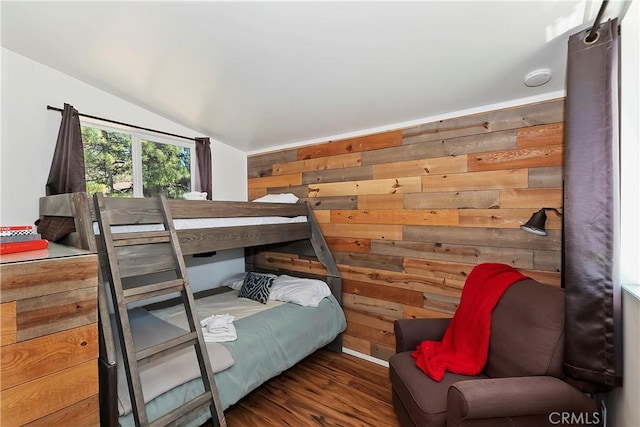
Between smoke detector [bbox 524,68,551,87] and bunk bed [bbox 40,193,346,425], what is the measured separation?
6.93ft

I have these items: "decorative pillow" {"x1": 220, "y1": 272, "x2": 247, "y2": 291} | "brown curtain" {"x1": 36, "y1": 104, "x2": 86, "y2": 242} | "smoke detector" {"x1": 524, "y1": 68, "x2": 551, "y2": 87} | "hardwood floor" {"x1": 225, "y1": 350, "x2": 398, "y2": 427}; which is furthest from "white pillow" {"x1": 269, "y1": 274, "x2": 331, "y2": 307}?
"smoke detector" {"x1": 524, "y1": 68, "x2": 551, "y2": 87}

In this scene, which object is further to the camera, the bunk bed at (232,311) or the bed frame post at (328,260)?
the bed frame post at (328,260)

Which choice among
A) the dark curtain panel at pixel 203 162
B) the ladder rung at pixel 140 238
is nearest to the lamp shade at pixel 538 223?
the ladder rung at pixel 140 238

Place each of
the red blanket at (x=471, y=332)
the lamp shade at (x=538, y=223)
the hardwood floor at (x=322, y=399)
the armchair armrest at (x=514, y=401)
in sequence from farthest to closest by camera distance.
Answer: the hardwood floor at (x=322, y=399)
the lamp shade at (x=538, y=223)
the red blanket at (x=471, y=332)
the armchair armrest at (x=514, y=401)

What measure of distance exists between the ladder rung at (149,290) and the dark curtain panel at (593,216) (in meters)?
2.09

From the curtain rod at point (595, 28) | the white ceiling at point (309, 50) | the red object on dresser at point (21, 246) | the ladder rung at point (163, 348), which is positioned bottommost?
the ladder rung at point (163, 348)

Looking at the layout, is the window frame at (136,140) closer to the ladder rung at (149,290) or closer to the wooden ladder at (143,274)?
the wooden ladder at (143,274)

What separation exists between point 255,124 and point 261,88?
73 centimetres

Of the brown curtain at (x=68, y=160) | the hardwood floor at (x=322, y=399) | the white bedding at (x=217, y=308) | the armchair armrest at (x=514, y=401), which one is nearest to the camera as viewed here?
the armchair armrest at (x=514, y=401)

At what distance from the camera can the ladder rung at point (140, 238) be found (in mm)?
1563

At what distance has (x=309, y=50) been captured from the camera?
1.80 m

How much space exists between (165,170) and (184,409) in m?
2.49

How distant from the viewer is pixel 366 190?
2.91 meters

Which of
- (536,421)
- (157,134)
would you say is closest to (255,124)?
(157,134)
